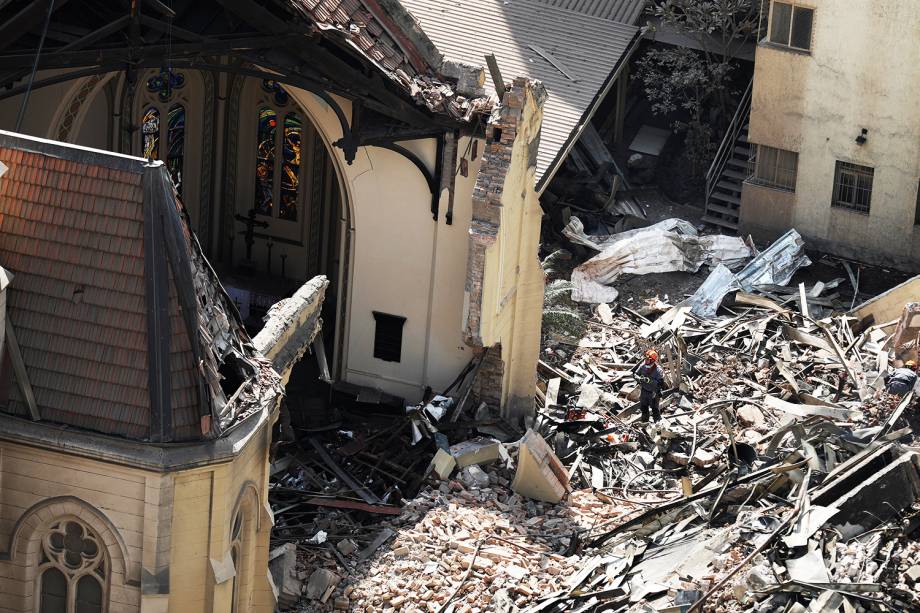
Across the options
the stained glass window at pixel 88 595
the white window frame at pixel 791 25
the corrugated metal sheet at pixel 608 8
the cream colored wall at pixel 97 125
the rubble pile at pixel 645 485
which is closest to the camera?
the stained glass window at pixel 88 595

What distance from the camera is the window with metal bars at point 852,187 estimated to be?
40438 millimetres

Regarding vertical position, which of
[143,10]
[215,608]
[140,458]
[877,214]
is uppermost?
[143,10]

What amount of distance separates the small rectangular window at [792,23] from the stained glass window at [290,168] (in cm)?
1193

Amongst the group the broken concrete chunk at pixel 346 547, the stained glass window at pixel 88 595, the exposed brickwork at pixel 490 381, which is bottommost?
the broken concrete chunk at pixel 346 547

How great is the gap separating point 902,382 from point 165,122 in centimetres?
1595

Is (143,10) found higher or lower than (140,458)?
higher

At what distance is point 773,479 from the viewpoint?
27156 millimetres

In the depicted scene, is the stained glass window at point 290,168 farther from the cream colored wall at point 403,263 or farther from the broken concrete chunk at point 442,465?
the broken concrete chunk at point 442,465

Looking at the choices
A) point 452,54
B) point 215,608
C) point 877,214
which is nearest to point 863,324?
point 877,214

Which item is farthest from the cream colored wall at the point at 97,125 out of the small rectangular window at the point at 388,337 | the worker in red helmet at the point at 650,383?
the worker in red helmet at the point at 650,383

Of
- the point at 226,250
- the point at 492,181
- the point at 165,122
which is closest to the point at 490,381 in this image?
the point at 492,181

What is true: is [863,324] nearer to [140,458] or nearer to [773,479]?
[773,479]

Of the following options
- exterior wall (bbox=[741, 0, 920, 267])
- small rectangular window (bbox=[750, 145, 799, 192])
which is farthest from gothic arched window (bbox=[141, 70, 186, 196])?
small rectangular window (bbox=[750, 145, 799, 192])

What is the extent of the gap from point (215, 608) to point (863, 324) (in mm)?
19353
